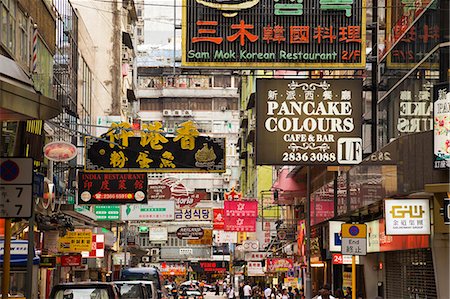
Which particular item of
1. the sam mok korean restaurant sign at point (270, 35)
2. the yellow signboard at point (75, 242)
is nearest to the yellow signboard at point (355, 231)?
the sam mok korean restaurant sign at point (270, 35)

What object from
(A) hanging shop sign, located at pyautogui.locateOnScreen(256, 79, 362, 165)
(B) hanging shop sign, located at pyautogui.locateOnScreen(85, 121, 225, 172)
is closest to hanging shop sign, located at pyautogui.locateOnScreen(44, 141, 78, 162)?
(B) hanging shop sign, located at pyautogui.locateOnScreen(85, 121, 225, 172)

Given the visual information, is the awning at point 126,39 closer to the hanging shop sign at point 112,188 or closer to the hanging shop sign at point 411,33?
the hanging shop sign at point 112,188

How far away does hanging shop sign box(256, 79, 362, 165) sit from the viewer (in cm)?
2395

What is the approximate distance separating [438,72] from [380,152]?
14.9ft

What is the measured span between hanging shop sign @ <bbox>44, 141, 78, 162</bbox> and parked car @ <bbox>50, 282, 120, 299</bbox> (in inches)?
301

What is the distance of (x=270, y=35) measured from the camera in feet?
80.2

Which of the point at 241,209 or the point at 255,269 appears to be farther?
the point at 255,269

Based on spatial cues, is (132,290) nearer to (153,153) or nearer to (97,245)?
(153,153)

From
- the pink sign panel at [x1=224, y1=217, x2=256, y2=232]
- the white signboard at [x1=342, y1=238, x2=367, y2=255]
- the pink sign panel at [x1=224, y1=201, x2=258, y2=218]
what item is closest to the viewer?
the white signboard at [x1=342, y1=238, x2=367, y2=255]

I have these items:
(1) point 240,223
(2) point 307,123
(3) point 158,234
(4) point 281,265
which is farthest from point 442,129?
(3) point 158,234

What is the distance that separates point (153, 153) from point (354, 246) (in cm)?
1334

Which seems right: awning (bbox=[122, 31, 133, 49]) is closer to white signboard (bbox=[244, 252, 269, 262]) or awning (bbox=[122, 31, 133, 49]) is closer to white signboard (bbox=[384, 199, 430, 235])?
white signboard (bbox=[244, 252, 269, 262])

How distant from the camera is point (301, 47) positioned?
24469mm

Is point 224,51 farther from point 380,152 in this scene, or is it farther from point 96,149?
point 96,149
